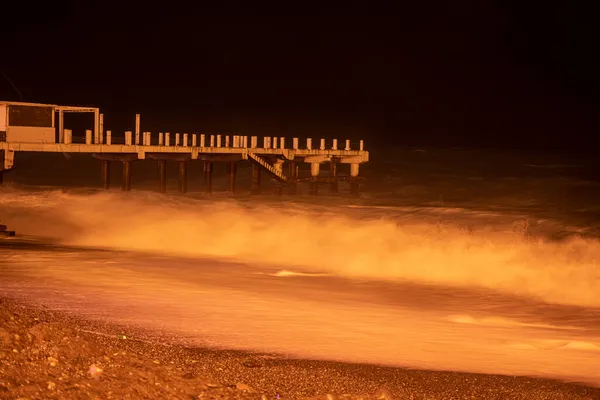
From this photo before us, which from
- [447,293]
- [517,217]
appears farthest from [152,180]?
[447,293]

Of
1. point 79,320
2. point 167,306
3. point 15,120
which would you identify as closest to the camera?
point 79,320

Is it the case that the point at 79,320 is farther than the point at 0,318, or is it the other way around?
the point at 79,320

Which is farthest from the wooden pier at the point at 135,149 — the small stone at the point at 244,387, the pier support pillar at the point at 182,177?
the small stone at the point at 244,387

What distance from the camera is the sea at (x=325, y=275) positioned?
1123 centimetres

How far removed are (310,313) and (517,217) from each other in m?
24.6

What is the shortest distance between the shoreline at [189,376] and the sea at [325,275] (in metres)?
0.52

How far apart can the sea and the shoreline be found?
0.52 meters

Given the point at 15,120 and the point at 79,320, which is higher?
the point at 15,120

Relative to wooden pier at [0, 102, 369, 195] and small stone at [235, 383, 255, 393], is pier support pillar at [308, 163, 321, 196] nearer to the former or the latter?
wooden pier at [0, 102, 369, 195]

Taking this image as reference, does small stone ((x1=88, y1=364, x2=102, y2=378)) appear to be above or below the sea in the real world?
above

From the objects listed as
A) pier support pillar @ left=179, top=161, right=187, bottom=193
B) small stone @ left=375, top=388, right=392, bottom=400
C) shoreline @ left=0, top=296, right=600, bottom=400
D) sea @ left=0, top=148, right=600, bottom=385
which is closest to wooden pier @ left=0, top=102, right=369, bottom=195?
pier support pillar @ left=179, top=161, right=187, bottom=193

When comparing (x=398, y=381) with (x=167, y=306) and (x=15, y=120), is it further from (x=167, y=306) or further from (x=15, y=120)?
(x=15, y=120)

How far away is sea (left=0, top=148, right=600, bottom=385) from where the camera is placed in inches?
442

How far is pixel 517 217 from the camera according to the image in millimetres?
36281
